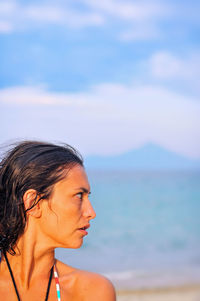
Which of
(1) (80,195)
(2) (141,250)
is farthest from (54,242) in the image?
(2) (141,250)

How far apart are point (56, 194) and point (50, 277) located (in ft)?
1.46

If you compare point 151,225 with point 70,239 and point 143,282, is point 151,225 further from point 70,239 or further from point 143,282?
point 70,239

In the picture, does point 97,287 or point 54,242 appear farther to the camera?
point 97,287

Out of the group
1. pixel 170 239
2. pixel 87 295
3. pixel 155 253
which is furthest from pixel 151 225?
pixel 87 295

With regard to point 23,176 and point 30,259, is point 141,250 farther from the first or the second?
point 23,176

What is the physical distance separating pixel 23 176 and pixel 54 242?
12.9 inches

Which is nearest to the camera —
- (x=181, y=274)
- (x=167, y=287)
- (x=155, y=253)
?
(x=167, y=287)

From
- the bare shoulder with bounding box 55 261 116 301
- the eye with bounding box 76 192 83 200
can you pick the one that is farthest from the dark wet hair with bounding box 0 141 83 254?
the bare shoulder with bounding box 55 261 116 301

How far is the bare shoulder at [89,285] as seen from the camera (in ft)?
7.49

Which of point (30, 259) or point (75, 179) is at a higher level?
point (75, 179)

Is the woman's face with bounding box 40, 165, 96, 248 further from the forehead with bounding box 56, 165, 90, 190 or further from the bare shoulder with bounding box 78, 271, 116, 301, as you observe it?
the bare shoulder with bounding box 78, 271, 116, 301

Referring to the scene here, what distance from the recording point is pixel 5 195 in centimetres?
222

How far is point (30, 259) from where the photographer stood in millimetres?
2193

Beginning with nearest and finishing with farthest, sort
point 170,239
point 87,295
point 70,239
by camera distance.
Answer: point 70,239 < point 87,295 < point 170,239
